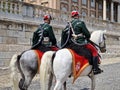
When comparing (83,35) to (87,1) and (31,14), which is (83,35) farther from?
(87,1)

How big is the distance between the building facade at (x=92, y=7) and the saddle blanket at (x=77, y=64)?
2843 cm

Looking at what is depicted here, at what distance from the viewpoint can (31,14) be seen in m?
19.5

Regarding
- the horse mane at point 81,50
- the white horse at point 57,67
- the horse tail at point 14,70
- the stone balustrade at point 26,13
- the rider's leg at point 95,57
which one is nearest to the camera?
the white horse at point 57,67

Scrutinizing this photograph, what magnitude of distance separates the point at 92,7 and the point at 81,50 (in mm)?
37058

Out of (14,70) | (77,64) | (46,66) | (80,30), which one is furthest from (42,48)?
(77,64)

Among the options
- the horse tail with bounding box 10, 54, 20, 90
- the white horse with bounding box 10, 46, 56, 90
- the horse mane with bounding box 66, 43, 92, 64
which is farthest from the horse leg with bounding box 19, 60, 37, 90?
the horse mane with bounding box 66, 43, 92, 64

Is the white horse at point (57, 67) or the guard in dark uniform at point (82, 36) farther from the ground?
the guard in dark uniform at point (82, 36)

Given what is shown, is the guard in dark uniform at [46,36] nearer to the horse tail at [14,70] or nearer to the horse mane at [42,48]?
the horse mane at [42,48]

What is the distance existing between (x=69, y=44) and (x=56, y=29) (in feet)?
44.1

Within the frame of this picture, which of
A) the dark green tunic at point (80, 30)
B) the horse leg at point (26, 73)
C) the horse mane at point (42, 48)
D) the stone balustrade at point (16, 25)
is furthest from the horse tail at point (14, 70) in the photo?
the stone balustrade at point (16, 25)

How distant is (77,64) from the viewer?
8195 mm

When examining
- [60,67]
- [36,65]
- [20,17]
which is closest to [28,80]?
[36,65]

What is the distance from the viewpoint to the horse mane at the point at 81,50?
8375mm

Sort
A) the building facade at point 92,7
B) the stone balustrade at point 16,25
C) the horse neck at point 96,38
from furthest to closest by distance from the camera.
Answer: the building facade at point 92,7 → the stone balustrade at point 16,25 → the horse neck at point 96,38
